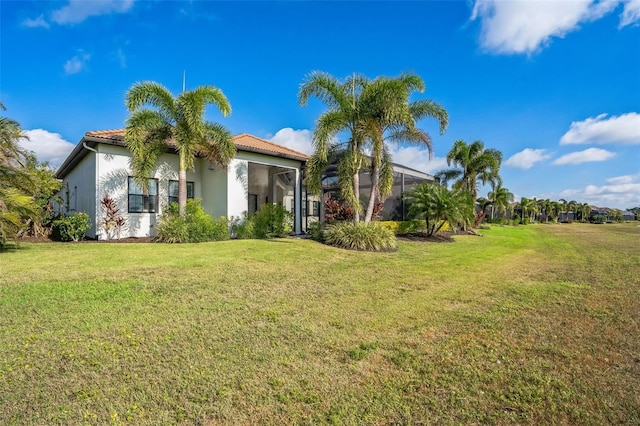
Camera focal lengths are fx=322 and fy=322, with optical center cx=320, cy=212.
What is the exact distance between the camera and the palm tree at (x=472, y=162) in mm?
23989

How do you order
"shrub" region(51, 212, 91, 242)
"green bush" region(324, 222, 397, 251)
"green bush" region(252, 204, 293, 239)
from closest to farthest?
1. "green bush" region(324, 222, 397, 251)
2. "shrub" region(51, 212, 91, 242)
3. "green bush" region(252, 204, 293, 239)

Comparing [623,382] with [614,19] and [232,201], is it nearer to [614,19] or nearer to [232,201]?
[614,19]

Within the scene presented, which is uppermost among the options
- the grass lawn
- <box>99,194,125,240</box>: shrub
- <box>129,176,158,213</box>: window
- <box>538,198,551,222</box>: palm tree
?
<box>538,198,551,222</box>: palm tree

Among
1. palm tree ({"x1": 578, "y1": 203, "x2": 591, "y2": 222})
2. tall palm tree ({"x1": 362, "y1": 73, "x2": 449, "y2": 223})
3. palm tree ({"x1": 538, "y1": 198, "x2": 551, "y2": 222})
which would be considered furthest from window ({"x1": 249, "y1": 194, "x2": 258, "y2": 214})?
palm tree ({"x1": 578, "y1": 203, "x2": 591, "y2": 222})

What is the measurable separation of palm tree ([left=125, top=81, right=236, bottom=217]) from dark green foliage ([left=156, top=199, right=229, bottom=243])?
0.41 metres

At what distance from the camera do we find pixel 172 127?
1257cm

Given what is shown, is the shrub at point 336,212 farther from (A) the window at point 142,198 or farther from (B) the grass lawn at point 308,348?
(B) the grass lawn at point 308,348

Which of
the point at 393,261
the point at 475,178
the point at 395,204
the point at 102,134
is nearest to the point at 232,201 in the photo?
the point at 102,134

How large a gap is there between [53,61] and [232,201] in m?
7.90

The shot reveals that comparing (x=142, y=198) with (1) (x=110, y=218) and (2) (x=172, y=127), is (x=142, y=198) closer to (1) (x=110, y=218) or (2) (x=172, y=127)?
(1) (x=110, y=218)

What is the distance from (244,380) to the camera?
279cm

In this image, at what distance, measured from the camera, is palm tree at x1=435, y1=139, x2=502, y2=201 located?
2399cm

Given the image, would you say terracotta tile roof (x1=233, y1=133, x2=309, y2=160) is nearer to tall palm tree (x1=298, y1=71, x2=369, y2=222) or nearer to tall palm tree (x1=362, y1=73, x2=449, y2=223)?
tall palm tree (x1=298, y1=71, x2=369, y2=222)

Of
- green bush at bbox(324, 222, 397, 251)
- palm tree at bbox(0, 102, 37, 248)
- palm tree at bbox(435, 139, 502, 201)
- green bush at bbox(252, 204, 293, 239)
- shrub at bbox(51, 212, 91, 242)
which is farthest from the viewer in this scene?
palm tree at bbox(435, 139, 502, 201)
